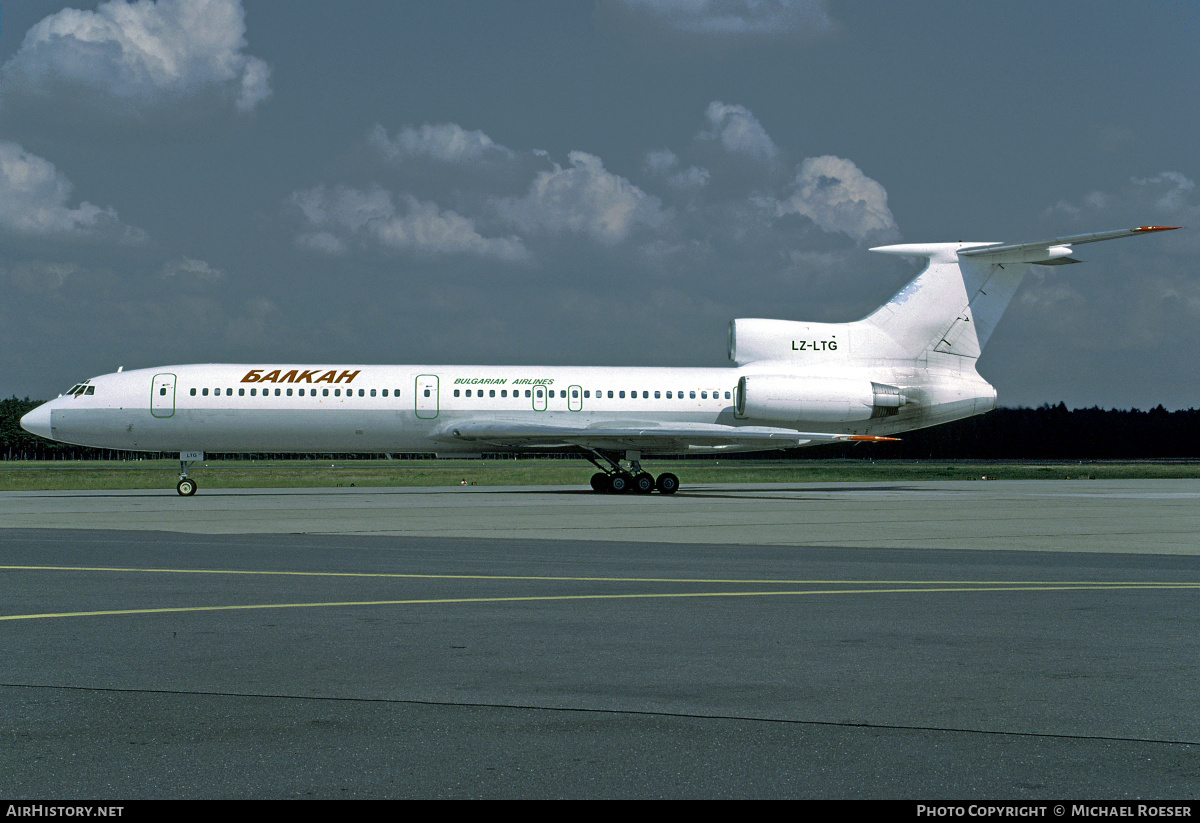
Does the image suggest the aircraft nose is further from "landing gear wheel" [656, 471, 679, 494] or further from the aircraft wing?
"landing gear wheel" [656, 471, 679, 494]

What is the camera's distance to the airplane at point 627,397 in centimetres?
3488

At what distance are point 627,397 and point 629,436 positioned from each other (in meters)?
1.78

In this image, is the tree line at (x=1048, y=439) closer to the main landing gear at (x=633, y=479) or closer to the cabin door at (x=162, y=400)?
the main landing gear at (x=633, y=479)

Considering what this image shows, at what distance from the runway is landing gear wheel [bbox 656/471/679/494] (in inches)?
723

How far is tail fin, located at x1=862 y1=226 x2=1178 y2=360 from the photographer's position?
121 ft

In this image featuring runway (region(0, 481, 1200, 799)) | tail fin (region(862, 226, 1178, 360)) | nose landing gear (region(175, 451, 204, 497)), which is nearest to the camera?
runway (region(0, 481, 1200, 799))

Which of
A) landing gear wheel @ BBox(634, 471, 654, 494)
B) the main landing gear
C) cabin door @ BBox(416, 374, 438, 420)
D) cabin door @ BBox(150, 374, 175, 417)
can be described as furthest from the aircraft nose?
landing gear wheel @ BBox(634, 471, 654, 494)

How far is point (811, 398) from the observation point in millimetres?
36188

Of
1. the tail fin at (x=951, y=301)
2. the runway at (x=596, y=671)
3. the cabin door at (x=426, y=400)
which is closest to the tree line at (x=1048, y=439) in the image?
the tail fin at (x=951, y=301)

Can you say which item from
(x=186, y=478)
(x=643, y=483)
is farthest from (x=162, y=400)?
(x=643, y=483)

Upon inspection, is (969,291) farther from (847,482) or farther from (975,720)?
(975,720)

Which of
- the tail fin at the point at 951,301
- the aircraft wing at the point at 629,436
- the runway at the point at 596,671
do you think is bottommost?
the runway at the point at 596,671

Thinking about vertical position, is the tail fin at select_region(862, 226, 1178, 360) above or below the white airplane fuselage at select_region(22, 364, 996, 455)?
above

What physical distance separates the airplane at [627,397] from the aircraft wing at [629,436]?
0.22 feet
